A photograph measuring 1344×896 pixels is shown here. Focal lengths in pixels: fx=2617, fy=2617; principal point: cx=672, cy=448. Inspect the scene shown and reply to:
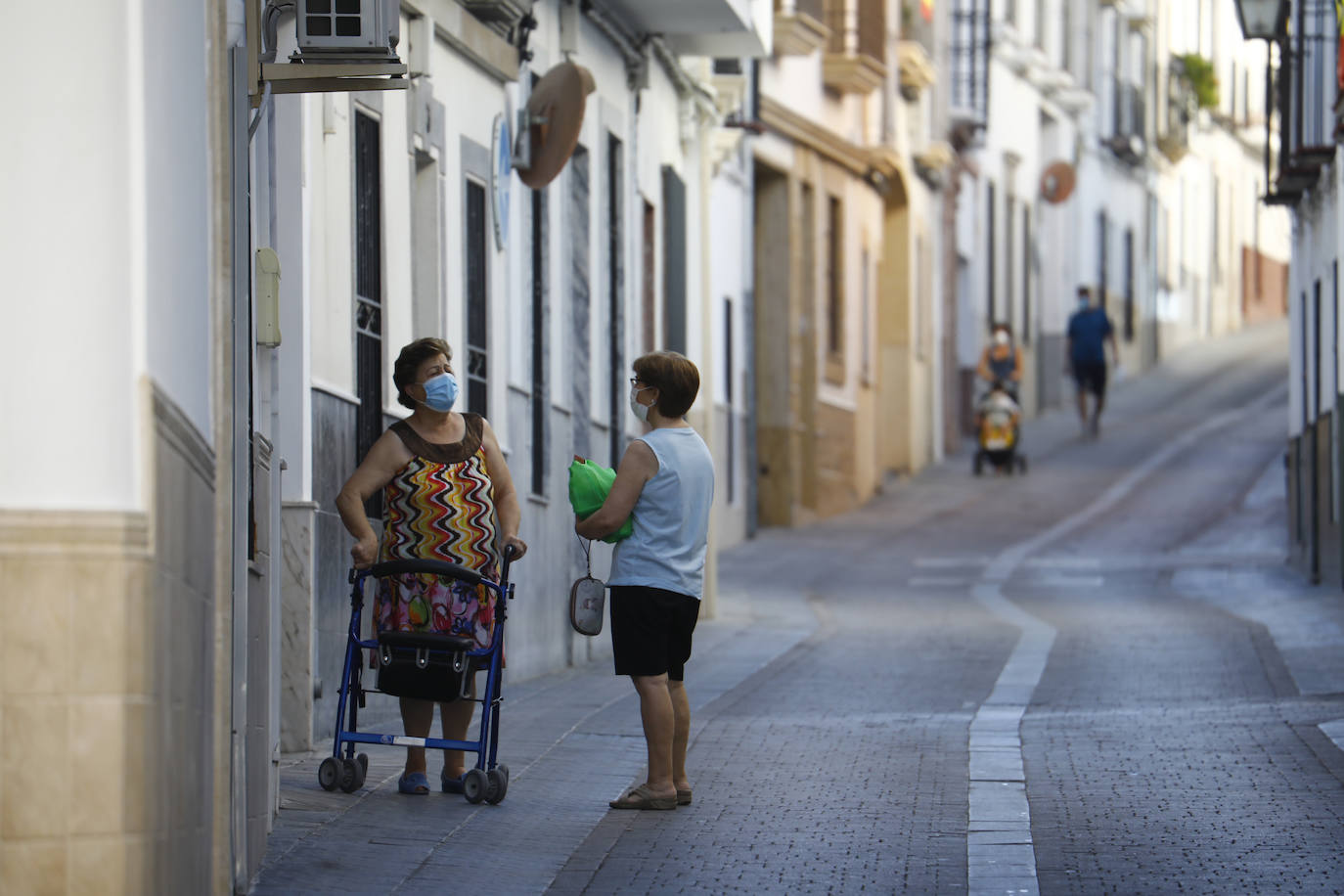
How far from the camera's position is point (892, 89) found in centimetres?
3494

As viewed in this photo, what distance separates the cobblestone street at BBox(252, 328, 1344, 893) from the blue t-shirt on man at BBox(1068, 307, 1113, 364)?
14.8 m

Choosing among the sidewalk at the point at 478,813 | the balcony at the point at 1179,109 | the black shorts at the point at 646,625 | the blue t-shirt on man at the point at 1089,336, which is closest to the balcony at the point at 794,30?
the blue t-shirt on man at the point at 1089,336

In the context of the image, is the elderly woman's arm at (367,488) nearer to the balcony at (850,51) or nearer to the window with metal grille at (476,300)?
the window with metal grille at (476,300)

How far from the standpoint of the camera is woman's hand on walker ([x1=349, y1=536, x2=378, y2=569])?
8515 mm

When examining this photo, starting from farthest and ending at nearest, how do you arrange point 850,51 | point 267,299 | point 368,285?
point 850,51 → point 368,285 → point 267,299

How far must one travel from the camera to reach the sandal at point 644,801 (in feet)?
28.5

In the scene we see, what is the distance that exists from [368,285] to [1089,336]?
27475mm

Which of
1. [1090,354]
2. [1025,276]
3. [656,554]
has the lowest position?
[656,554]

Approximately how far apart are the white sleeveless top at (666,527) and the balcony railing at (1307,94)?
12.5 meters

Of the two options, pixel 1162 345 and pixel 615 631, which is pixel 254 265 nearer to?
pixel 615 631

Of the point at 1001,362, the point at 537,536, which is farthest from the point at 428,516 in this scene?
the point at 1001,362

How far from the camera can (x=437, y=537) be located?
28.5 ft

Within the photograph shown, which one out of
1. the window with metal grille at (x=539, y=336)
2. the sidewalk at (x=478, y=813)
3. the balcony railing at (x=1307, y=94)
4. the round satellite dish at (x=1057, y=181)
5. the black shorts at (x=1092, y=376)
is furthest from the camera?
the round satellite dish at (x=1057, y=181)

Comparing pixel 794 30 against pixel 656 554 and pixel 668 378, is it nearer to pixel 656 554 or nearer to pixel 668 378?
pixel 668 378
